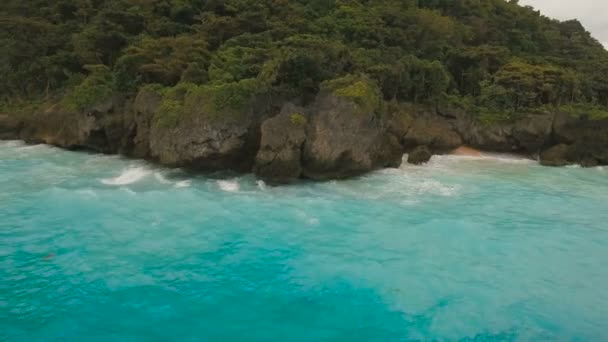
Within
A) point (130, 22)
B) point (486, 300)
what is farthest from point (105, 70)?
point (486, 300)

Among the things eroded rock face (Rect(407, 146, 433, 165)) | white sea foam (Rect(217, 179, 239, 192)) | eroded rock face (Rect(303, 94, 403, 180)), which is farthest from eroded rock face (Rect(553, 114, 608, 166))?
white sea foam (Rect(217, 179, 239, 192))

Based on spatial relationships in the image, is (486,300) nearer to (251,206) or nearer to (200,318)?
(200,318)

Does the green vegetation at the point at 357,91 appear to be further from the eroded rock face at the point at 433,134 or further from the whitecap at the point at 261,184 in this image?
the whitecap at the point at 261,184

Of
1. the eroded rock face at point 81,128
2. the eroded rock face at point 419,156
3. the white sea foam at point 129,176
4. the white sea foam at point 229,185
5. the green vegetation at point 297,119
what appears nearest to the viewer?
the white sea foam at point 229,185

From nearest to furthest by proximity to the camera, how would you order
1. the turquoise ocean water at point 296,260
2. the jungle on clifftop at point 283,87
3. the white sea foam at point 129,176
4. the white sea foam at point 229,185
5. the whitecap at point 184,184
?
1. the turquoise ocean water at point 296,260
2. the white sea foam at point 229,185
3. the whitecap at point 184,184
4. the white sea foam at point 129,176
5. the jungle on clifftop at point 283,87

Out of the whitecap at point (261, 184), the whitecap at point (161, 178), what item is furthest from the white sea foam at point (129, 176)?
the whitecap at point (261, 184)

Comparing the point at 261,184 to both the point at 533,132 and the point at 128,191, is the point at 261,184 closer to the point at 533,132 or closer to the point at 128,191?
the point at 128,191

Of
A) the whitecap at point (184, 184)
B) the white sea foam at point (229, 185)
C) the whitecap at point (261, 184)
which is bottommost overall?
the whitecap at point (184, 184)
